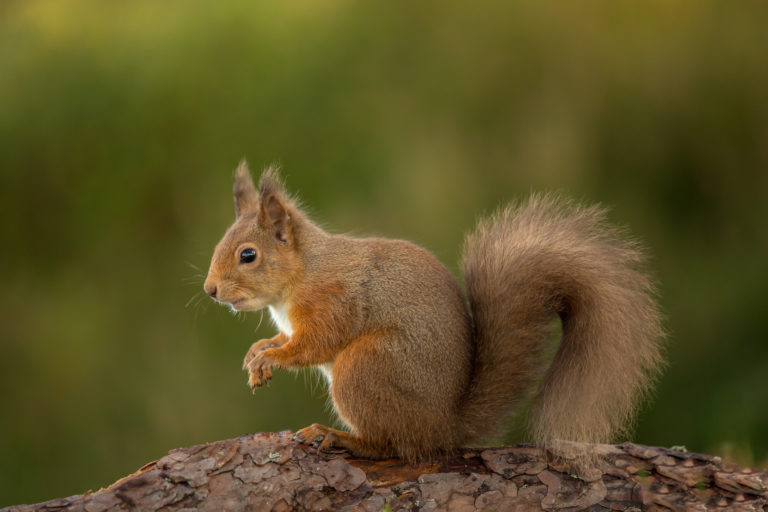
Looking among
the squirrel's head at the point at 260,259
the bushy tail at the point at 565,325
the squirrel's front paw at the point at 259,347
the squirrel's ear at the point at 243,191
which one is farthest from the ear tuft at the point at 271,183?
the bushy tail at the point at 565,325

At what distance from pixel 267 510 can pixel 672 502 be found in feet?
3.10

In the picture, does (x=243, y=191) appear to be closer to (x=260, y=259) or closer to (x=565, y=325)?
(x=260, y=259)

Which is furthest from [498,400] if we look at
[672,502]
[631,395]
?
[672,502]

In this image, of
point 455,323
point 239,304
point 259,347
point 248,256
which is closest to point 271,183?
point 248,256

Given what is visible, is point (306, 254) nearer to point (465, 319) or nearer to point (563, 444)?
point (465, 319)

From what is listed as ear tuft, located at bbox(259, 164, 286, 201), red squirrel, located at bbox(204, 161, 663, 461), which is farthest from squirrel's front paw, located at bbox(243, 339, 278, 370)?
ear tuft, located at bbox(259, 164, 286, 201)

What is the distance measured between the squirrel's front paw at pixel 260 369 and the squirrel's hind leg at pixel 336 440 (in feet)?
0.54

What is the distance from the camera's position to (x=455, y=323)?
1.99 m

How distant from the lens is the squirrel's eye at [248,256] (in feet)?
6.75

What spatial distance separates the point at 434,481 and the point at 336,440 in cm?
26

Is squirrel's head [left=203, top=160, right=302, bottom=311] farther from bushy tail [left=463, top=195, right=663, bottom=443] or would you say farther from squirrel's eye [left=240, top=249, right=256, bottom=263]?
bushy tail [left=463, top=195, right=663, bottom=443]

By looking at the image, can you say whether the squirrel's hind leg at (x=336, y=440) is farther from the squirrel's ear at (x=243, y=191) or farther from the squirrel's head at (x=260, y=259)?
the squirrel's ear at (x=243, y=191)

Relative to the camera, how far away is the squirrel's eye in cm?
206

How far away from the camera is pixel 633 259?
2.00 m
